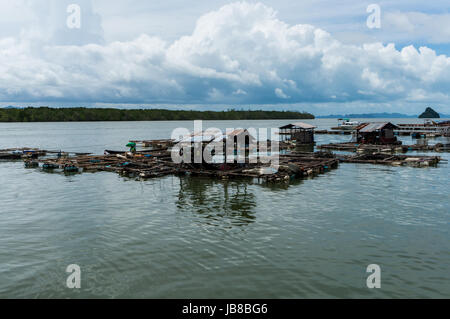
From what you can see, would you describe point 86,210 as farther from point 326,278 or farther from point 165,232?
point 326,278

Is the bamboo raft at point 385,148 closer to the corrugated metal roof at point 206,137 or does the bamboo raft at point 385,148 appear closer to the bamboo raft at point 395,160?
the bamboo raft at point 395,160

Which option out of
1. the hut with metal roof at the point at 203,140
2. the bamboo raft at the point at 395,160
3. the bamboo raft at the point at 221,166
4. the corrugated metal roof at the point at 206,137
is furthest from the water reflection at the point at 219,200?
the bamboo raft at the point at 395,160

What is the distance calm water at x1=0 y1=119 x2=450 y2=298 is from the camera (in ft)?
36.3

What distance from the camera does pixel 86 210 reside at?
66.3 ft

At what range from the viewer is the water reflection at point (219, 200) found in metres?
18.7

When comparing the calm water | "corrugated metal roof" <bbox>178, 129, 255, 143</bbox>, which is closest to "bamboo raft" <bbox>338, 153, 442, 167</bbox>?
the calm water

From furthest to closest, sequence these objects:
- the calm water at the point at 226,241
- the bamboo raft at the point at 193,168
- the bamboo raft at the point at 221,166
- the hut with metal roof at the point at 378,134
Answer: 1. the hut with metal roof at the point at 378,134
2. the bamboo raft at the point at 221,166
3. the bamboo raft at the point at 193,168
4. the calm water at the point at 226,241

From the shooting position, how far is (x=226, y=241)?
14.9 meters

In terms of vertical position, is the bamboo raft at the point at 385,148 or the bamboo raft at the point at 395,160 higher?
the bamboo raft at the point at 385,148

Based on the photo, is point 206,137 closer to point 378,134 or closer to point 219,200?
point 219,200

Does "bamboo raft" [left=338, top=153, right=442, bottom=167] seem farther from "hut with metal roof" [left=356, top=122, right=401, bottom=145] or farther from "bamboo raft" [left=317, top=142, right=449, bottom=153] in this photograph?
"hut with metal roof" [left=356, top=122, right=401, bottom=145]

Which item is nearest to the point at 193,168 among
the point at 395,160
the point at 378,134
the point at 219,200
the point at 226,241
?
the point at 219,200

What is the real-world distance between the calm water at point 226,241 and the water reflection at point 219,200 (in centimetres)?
9
